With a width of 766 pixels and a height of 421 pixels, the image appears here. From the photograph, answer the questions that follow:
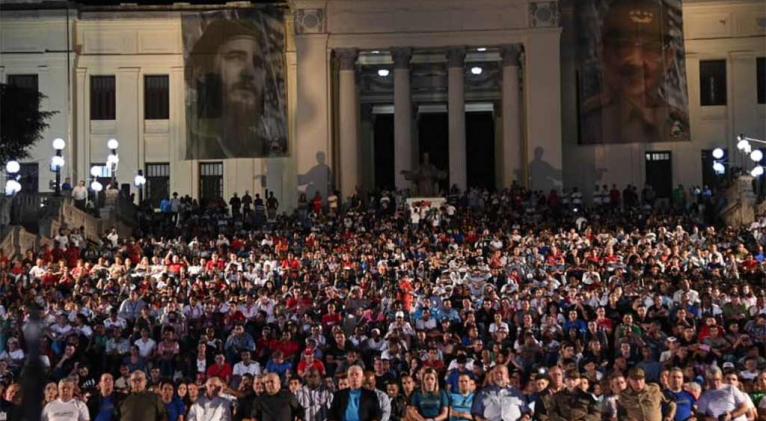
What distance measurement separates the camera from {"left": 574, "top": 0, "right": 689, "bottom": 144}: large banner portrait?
46.0m

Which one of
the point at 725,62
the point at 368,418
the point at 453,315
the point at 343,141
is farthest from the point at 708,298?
the point at 725,62

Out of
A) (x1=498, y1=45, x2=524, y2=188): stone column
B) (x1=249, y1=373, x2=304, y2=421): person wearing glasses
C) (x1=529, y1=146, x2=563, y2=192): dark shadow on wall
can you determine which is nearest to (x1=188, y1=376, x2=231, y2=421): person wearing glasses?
(x1=249, y1=373, x2=304, y2=421): person wearing glasses

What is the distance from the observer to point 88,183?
50.2m

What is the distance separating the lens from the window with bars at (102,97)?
51.8m

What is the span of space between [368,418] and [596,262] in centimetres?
1493

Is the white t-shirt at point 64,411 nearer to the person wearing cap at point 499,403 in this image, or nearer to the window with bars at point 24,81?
the person wearing cap at point 499,403

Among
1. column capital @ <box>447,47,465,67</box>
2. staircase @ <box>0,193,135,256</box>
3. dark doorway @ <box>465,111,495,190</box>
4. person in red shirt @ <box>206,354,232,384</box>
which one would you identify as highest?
column capital @ <box>447,47,465,67</box>

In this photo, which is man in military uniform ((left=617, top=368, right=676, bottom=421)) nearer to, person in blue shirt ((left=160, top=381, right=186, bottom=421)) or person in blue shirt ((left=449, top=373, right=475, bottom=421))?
person in blue shirt ((left=449, top=373, right=475, bottom=421))

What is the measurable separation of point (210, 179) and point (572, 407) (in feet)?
129

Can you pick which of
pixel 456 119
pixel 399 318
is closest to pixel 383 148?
pixel 456 119

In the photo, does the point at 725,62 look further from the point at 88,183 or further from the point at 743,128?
the point at 88,183

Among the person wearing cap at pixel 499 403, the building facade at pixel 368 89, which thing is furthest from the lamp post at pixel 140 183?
the person wearing cap at pixel 499 403

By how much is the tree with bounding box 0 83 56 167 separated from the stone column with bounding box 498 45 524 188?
18.4m

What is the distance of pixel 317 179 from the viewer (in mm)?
46688
